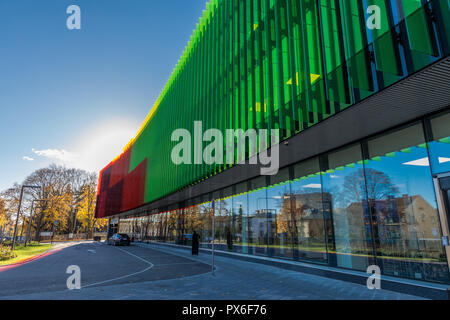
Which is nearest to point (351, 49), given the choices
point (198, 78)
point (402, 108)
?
point (402, 108)

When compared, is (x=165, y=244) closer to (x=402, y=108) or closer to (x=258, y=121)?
(x=258, y=121)

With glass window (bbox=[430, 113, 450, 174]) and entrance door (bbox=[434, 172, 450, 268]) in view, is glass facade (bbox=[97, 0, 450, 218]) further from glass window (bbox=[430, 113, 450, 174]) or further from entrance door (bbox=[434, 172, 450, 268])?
entrance door (bbox=[434, 172, 450, 268])

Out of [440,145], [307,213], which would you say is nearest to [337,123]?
[440,145]

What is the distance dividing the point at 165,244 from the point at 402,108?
31090 mm

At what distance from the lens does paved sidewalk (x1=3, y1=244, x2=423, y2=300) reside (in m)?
7.57

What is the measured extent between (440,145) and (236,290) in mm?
7647

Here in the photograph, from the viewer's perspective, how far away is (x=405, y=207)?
360 inches

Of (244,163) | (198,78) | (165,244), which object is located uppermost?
(198,78)

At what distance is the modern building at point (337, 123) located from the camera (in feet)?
22.6

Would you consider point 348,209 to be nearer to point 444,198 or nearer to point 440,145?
point 440,145

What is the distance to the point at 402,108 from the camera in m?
8.00

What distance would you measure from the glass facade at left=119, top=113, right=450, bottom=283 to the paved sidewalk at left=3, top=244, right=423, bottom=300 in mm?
1397

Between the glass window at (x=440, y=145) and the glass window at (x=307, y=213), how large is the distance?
16.3ft

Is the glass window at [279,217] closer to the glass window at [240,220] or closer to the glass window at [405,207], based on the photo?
the glass window at [240,220]
